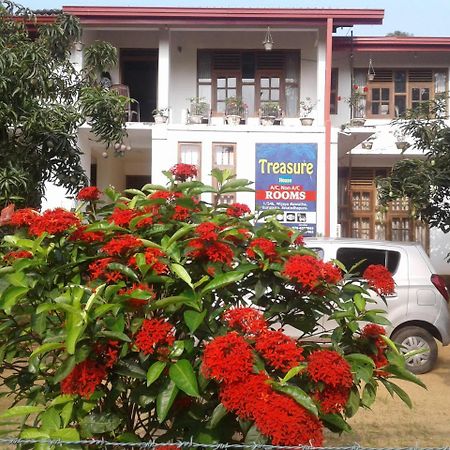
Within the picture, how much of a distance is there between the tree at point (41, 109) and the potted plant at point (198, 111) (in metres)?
7.66

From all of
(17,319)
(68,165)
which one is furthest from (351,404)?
(68,165)

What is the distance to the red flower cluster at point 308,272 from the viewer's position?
2.28 meters

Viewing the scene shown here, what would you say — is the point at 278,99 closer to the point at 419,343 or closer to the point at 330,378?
the point at 419,343

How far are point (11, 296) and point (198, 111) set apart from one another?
12.4 metres

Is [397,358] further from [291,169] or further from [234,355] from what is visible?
[291,169]

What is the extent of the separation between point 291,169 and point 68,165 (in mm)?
8281

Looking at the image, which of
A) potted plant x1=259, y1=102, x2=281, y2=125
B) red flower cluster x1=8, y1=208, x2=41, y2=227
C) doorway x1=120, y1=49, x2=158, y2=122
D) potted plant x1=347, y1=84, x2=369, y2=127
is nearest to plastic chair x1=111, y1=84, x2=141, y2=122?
doorway x1=120, y1=49, x2=158, y2=122

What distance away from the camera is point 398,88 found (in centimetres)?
1655

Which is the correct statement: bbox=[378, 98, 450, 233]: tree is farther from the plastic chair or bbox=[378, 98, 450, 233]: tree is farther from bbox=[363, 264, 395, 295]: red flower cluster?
the plastic chair

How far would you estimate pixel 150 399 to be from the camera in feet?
7.45

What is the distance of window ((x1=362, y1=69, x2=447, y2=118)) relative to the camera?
16.4m

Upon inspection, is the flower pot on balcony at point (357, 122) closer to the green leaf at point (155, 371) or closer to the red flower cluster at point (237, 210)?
the red flower cluster at point (237, 210)

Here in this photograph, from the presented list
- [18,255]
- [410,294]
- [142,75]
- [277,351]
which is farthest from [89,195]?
[142,75]

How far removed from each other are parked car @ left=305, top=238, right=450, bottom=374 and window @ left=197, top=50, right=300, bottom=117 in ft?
28.5
